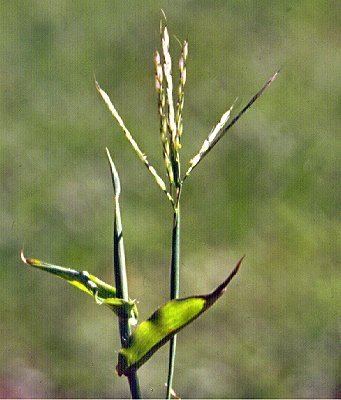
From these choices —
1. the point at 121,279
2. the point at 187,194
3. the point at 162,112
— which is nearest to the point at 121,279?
the point at 121,279

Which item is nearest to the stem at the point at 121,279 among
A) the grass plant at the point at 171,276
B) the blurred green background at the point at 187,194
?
the grass plant at the point at 171,276

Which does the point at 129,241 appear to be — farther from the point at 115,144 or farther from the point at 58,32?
the point at 58,32

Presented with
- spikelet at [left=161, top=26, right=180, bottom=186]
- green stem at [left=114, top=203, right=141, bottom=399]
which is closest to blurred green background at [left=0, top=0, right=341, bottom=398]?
green stem at [left=114, top=203, right=141, bottom=399]

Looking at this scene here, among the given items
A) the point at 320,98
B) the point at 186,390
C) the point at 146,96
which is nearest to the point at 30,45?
the point at 146,96

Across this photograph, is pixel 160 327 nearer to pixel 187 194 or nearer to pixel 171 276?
pixel 171 276

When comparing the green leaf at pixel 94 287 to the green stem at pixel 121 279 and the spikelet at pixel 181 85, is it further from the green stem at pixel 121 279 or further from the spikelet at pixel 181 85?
the spikelet at pixel 181 85
